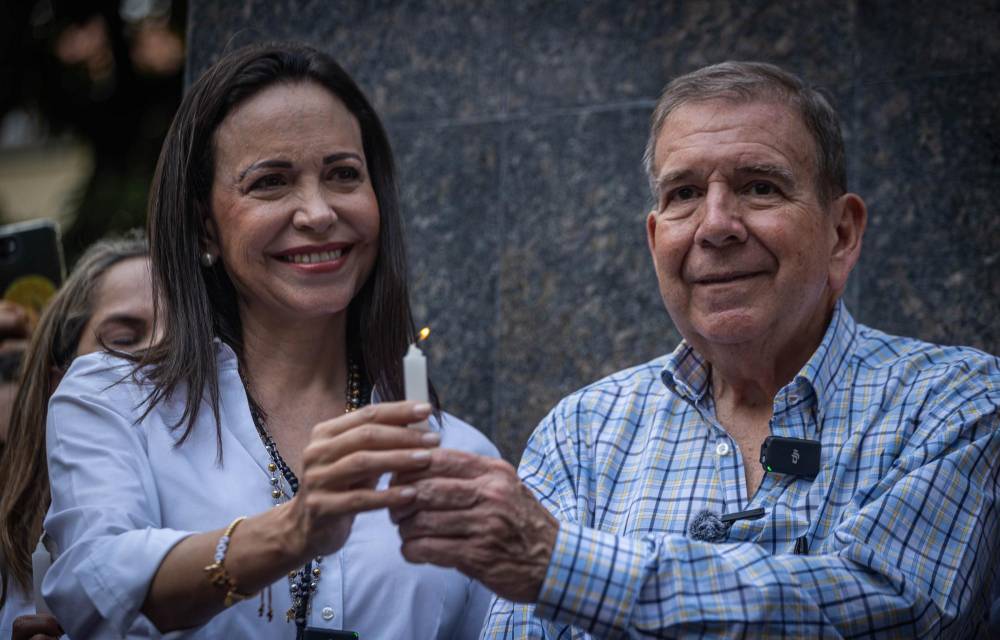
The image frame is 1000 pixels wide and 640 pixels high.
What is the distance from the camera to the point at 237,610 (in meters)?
3.45

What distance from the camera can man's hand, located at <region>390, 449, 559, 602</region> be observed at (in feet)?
9.66

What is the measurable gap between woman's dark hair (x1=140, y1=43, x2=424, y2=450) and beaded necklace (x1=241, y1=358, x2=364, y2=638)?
Answer: 0.16 meters

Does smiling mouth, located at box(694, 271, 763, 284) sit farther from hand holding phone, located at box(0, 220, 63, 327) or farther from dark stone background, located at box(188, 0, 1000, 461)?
hand holding phone, located at box(0, 220, 63, 327)

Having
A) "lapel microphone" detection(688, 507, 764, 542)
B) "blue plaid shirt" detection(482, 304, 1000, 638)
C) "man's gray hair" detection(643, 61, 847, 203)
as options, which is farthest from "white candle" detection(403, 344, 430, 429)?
"man's gray hair" detection(643, 61, 847, 203)

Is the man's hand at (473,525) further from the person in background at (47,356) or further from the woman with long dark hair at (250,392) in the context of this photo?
the person in background at (47,356)

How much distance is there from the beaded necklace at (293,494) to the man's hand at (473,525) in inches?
19.3

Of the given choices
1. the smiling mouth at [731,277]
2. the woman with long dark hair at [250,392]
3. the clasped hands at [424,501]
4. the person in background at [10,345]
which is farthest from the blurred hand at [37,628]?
the smiling mouth at [731,277]

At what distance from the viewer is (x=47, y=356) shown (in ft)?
15.1

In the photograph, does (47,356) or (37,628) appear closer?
(37,628)

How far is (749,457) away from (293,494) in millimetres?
1325

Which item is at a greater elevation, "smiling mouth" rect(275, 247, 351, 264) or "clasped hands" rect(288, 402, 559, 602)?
"smiling mouth" rect(275, 247, 351, 264)

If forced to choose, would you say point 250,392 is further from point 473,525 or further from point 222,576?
point 473,525

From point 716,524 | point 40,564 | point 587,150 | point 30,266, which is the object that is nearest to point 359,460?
point 716,524

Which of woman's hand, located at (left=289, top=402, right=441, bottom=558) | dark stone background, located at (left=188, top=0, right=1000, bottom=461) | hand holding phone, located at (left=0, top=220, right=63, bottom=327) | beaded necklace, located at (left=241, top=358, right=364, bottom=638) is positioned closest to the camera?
woman's hand, located at (left=289, top=402, right=441, bottom=558)
